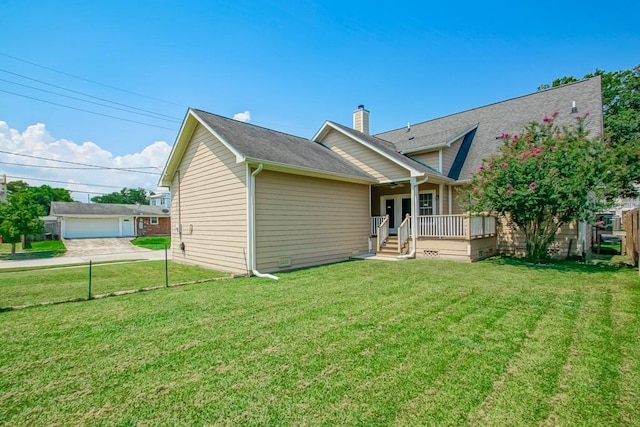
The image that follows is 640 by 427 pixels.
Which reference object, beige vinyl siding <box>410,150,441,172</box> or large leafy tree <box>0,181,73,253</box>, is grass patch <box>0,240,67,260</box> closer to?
large leafy tree <box>0,181,73,253</box>

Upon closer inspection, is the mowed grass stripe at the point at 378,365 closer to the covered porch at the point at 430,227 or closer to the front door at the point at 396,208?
the covered porch at the point at 430,227

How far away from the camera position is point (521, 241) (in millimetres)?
11258

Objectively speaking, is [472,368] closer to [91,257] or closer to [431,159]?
[431,159]

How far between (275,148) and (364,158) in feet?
13.8

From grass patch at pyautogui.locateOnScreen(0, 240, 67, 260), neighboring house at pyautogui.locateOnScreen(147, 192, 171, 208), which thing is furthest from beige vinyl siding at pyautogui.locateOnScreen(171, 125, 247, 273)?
neighboring house at pyautogui.locateOnScreen(147, 192, 171, 208)

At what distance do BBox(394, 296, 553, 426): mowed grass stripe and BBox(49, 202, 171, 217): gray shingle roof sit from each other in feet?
121

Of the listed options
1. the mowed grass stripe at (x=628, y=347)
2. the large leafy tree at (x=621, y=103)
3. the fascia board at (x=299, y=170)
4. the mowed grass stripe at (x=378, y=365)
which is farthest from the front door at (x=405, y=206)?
the large leafy tree at (x=621, y=103)

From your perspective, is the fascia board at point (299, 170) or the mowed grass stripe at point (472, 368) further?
the fascia board at point (299, 170)

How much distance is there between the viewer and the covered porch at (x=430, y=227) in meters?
10.1

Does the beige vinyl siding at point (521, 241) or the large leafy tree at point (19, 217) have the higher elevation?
the large leafy tree at point (19, 217)

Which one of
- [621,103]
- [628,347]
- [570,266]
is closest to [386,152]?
[570,266]

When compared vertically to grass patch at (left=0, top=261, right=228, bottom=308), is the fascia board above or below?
above

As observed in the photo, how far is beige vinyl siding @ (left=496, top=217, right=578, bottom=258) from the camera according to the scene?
10.4 m

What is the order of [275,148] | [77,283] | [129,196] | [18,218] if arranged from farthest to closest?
1. [129,196]
2. [18,218]
3. [275,148]
4. [77,283]
